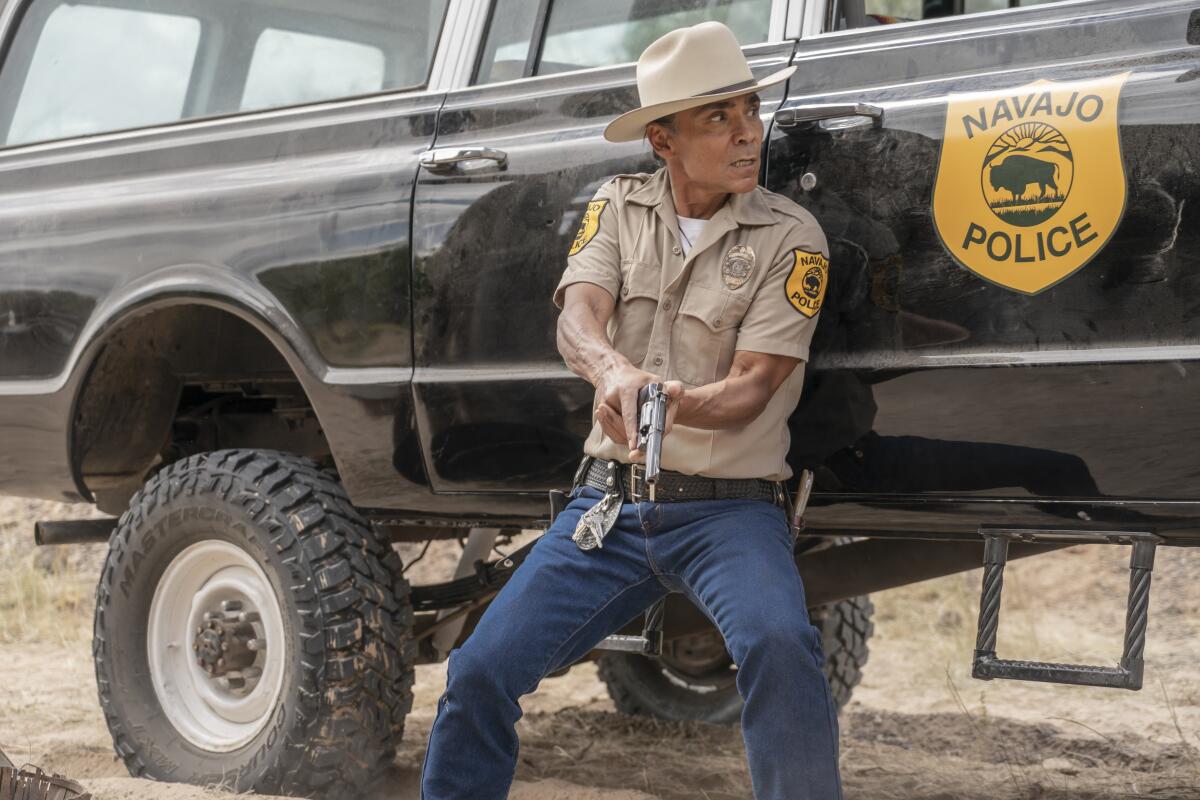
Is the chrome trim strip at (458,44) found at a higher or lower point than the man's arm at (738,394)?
higher

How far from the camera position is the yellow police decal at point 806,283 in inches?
106

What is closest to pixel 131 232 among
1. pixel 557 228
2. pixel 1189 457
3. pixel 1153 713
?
pixel 557 228

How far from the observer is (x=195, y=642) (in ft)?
12.6

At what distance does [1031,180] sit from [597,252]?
0.80 meters

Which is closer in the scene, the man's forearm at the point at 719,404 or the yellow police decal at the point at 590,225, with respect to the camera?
the man's forearm at the point at 719,404

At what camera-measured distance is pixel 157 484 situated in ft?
12.8

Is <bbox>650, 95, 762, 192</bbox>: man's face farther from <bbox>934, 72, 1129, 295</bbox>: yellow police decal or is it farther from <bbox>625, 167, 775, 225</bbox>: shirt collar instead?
<bbox>934, 72, 1129, 295</bbox>: yellow police decal

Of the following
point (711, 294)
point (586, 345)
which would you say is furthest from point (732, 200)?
point (586, 345)

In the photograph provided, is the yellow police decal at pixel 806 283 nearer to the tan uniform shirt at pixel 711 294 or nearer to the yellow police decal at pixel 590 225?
the tan uniform shirt at pixel 711 294

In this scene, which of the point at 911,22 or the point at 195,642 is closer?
the point at 911,22

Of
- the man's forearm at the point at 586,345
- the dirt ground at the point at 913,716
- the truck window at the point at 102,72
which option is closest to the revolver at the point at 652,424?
the man's forearm at the point at 586,345

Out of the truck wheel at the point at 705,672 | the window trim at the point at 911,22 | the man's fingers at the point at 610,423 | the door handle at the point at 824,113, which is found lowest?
the truck wheel at the point at 705,672

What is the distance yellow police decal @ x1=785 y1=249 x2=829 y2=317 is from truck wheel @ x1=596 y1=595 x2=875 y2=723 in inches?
81.8

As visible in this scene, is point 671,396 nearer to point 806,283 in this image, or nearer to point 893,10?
point 806,283
